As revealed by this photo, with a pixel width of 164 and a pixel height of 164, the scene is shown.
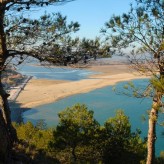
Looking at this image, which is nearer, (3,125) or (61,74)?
(3,125)

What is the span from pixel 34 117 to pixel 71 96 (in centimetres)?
1838

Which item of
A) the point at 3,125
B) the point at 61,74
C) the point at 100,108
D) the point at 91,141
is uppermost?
the point at 3,125

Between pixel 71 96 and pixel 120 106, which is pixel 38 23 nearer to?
pixel 120 106

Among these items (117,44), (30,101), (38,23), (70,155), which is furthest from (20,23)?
(30,101)

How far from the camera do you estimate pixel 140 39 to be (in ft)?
37.9

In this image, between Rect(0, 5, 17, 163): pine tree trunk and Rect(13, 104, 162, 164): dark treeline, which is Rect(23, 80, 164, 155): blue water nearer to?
Rect(13, 104, 162, 164): dark treeline

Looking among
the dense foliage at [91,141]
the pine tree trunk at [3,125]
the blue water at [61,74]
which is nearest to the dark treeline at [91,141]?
the dense foliage at [91,141]

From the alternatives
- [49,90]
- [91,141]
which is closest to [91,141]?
[91,141]

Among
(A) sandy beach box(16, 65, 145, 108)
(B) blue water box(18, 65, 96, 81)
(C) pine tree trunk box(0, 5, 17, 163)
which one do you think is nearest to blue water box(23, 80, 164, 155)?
(A) sandy beach box(16, 65, 145, 108)

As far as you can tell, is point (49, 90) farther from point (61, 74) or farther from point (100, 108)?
point (61, 74)

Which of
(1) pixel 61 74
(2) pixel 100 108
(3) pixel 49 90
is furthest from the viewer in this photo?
(1) pixel 61 74

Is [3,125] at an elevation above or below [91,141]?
above

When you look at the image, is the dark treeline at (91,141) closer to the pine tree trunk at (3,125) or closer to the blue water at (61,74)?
the pine tree trunk at (3,125)

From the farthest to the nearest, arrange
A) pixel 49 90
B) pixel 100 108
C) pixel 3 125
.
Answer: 1. pixel 49 90
2. pixel 100 108
3. pixel 3 125
